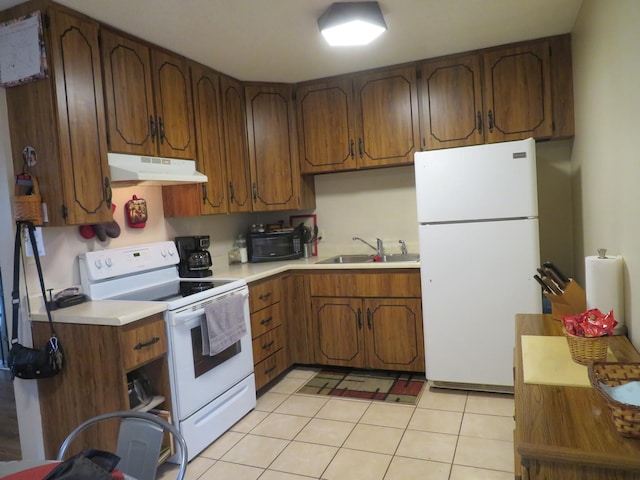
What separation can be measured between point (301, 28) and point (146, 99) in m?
0.99

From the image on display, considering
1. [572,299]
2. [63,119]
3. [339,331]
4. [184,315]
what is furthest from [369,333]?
[63,119]

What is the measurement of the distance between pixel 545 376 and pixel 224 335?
1.68 m

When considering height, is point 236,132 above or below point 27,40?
below

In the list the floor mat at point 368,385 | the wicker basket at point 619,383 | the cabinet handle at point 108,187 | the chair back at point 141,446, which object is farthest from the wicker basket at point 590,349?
the cabinet handle at point 108,187


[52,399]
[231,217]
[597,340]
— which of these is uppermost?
[231,217]

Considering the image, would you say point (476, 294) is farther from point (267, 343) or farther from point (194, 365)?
point (194, 365)

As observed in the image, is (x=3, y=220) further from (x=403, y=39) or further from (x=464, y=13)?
(x=464, y=13)

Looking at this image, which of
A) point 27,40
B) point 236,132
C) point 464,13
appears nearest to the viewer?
point 27,40

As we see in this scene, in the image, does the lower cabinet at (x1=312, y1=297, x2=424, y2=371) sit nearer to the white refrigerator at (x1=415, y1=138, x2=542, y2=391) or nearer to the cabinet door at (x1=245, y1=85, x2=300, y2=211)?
the white refrigerator at (x1=415, y1=138, x2=542, y2=391)

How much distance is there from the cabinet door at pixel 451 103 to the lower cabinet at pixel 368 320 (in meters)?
1.02

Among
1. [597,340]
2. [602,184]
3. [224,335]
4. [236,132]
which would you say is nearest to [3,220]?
[224,335]

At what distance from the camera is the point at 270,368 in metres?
3.17

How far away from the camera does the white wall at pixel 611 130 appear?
1510 millimetres

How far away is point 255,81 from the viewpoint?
138 inches
